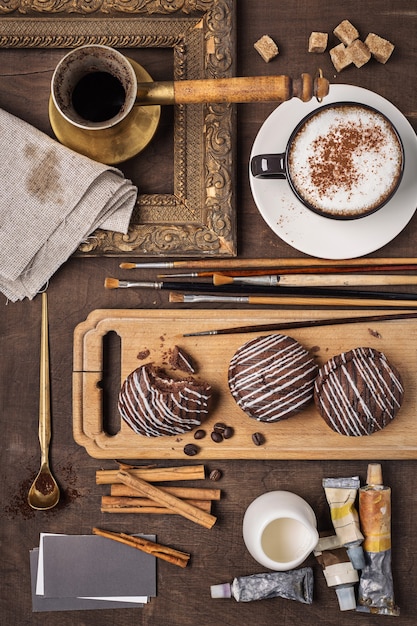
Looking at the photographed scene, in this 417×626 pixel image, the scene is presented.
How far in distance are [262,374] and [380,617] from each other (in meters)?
0.44

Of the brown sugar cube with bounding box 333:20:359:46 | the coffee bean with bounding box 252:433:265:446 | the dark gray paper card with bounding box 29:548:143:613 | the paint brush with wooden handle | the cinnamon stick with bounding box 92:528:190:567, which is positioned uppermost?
the brown sugar cube with bounding box 333:20:359:46

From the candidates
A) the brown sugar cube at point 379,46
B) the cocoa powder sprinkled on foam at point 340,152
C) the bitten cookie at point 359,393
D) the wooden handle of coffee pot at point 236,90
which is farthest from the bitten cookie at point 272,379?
the brown sugar cube at point 379,46

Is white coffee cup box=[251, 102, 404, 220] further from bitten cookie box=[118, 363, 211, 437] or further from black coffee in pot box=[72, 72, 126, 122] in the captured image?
bitten cookie box=[118, 363, 211, 437]

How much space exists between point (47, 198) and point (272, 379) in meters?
0.43

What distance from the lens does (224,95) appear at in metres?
0.86

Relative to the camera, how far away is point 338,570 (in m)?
0.97

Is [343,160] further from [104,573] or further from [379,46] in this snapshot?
[104,573]

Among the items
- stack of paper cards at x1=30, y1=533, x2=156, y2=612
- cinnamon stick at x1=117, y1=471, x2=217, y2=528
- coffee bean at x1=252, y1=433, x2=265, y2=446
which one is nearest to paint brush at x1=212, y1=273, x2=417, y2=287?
coffee bean at x1=252, y1=433, x2=265, y2=446

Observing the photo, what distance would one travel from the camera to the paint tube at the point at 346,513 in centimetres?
97

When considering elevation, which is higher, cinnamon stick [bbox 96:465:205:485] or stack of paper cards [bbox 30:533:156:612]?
cinnamon stick [bbox 96:465:205:485]

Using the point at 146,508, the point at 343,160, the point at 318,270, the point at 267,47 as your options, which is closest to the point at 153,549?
the point at 146,508

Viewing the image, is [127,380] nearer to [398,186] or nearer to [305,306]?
[305,306]

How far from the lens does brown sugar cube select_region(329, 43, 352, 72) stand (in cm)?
97

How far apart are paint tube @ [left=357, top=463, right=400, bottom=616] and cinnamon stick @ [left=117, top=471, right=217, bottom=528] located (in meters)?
0.23
